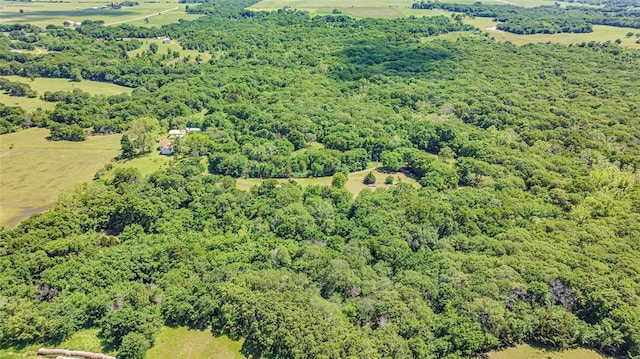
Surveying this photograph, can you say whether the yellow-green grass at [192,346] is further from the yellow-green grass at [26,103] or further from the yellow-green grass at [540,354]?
the yellow-green grass at [26,103]

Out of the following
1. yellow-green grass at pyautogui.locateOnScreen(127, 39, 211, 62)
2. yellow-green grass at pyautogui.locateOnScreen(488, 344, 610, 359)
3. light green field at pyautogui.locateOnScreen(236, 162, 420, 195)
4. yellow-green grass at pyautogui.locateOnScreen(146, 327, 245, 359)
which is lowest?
yellow-green grass at pyautogui.locateOnScreen(146, 327, 245, 359)

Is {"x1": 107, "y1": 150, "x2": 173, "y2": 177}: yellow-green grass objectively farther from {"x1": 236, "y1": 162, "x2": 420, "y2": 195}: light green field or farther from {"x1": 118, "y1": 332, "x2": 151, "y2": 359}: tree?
{"x1": 118, "y1": 332, "x2": 151, "y2": 359}: tree

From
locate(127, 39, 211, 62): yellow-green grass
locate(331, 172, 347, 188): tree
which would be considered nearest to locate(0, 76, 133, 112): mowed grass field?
locate(127, 39, 211, 62): yellow-green grass

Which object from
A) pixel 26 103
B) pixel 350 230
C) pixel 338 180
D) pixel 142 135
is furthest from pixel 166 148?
pixel 26 103

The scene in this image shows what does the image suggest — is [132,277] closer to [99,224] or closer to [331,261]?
[99,224]

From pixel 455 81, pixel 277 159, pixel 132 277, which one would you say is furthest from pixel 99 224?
pixel 455 81

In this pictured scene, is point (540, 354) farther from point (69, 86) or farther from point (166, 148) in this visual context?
point (69, 86)
